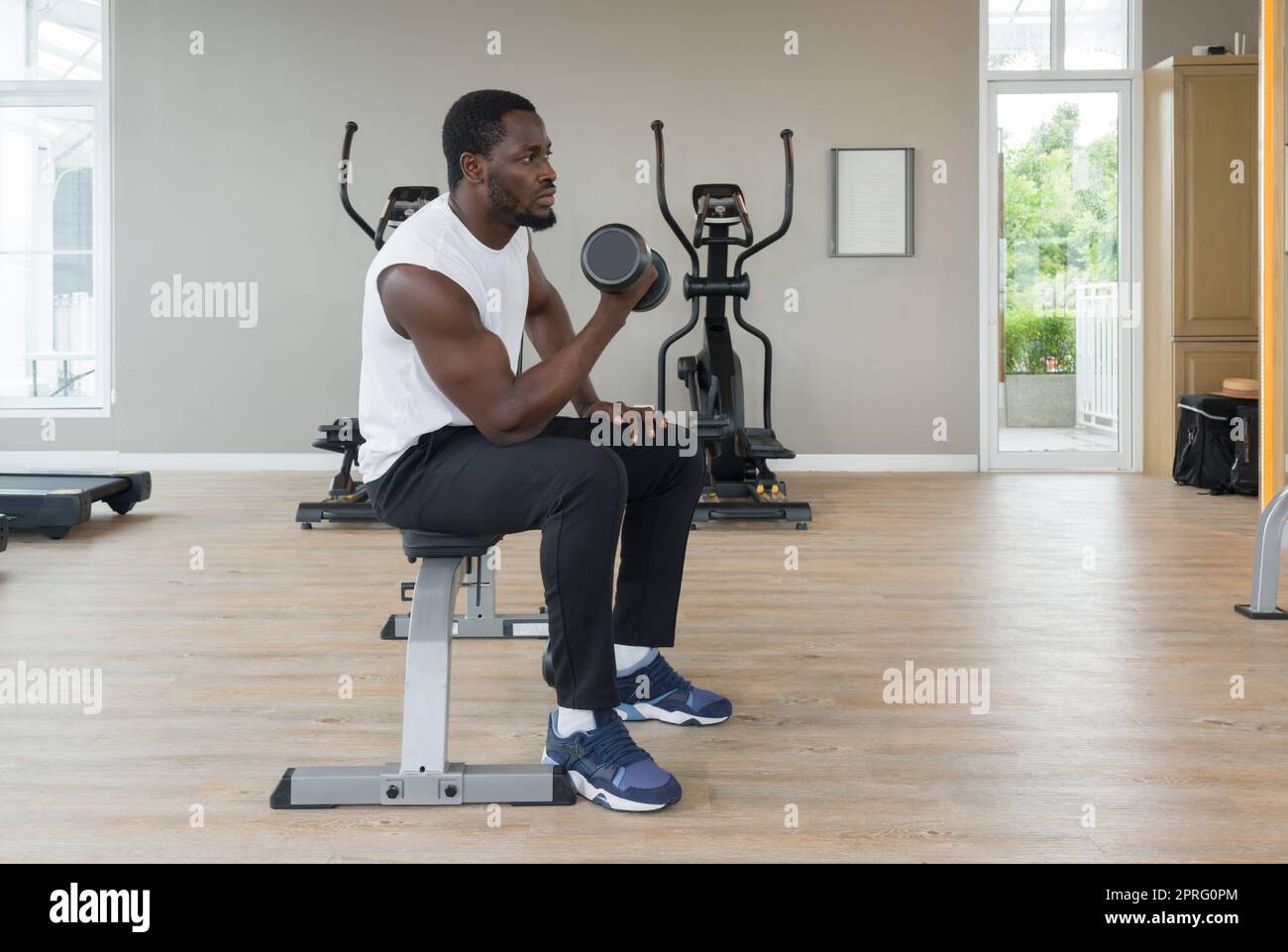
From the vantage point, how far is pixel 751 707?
2209 mm

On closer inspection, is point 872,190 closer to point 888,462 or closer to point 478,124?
point 888,462

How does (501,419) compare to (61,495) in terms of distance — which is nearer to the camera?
(501,419)

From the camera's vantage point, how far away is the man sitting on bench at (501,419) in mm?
1666

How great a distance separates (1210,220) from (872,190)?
1.57m

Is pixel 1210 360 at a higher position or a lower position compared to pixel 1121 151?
lower

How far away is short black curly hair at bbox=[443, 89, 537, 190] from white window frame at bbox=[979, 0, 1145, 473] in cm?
468

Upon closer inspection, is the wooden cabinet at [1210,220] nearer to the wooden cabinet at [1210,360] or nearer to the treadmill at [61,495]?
the wooden cabinet at [1210,360]

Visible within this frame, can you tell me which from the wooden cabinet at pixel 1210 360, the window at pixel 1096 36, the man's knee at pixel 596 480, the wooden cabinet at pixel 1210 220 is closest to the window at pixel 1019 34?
the window at pixel 1096 36

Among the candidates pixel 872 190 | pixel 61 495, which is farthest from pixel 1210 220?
pixel 61 495

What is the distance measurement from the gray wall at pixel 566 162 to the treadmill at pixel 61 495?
61.8 inches

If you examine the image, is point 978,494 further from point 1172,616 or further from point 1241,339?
point 1172,616

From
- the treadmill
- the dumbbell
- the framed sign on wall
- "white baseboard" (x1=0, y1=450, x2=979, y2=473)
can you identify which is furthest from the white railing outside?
the dumbbell

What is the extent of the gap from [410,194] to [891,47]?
8.44 ft
